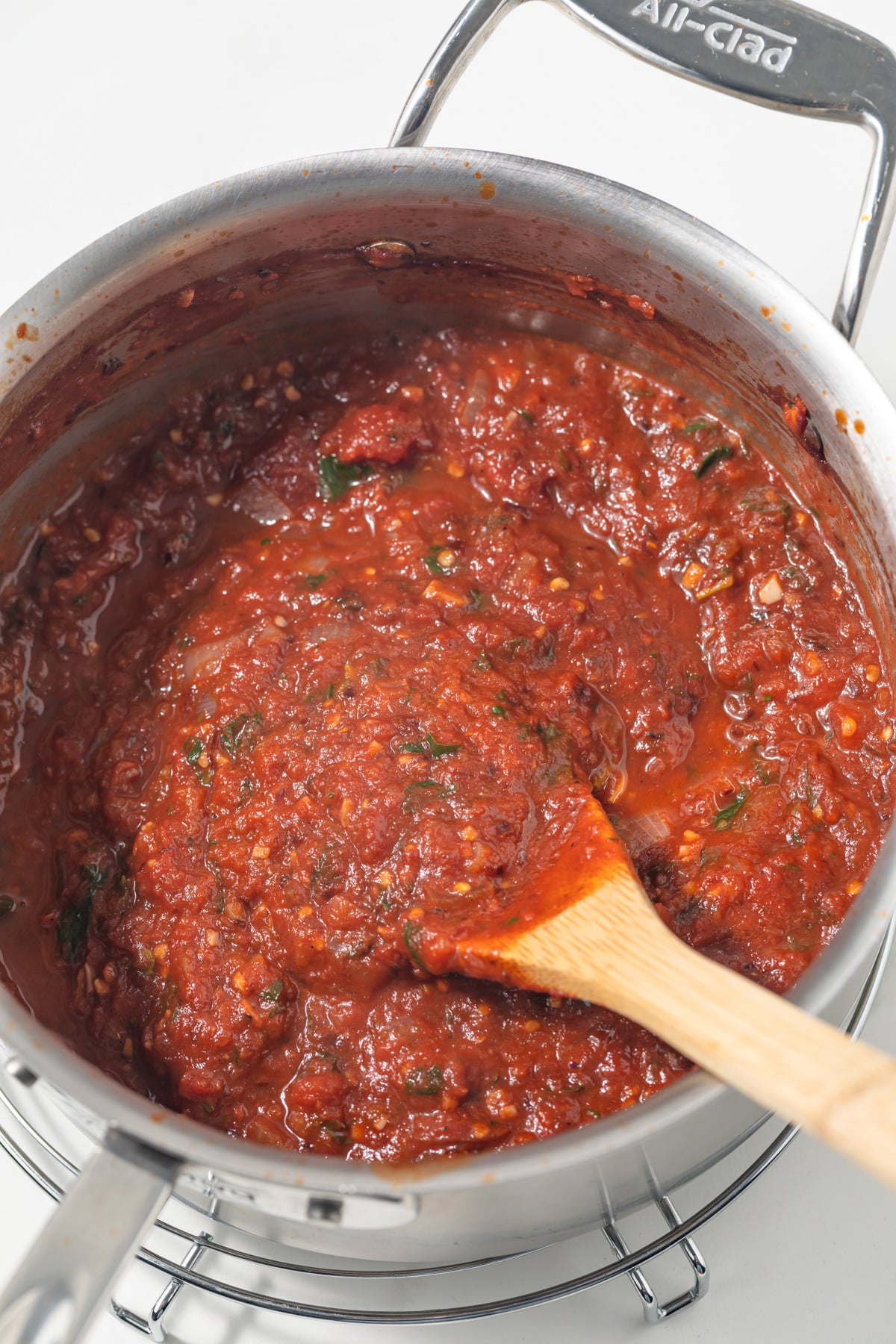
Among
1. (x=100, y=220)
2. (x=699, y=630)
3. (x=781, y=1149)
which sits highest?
(x=100, y=220)

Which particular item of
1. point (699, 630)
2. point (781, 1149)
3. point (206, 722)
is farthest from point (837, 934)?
point (206, 722)

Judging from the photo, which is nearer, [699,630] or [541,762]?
[541,762]

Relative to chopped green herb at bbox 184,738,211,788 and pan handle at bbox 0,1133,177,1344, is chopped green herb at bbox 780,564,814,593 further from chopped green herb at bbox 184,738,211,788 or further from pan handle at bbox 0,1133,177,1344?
pan handle at bbox 0,1133,177,1344

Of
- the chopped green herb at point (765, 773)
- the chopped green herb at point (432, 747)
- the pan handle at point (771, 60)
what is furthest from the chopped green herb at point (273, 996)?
the pan handle at point (771, 60)

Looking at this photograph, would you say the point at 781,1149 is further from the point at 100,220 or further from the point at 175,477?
the point at 100,220

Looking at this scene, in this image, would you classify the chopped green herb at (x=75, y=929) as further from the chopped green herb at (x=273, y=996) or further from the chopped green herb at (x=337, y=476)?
the chopped green herb at (x=337, y=476)

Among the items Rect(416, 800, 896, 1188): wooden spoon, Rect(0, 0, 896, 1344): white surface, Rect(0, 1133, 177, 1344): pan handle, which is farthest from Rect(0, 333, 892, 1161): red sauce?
Rect(0, 0, 896, 1344): white surface
